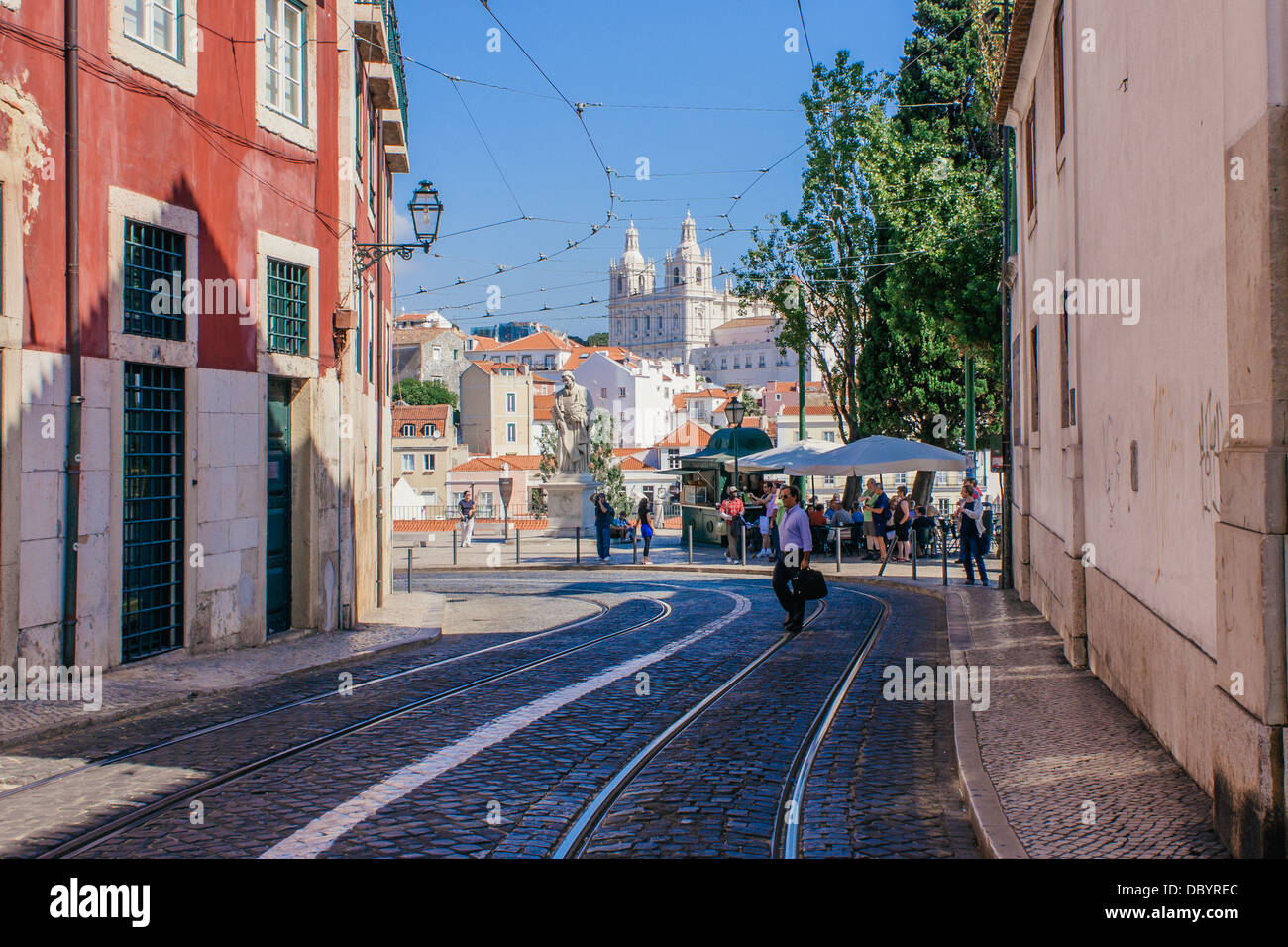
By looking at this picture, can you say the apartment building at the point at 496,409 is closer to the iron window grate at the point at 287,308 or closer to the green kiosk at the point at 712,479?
the green kiosk at the point at 712,479

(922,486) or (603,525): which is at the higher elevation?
(922,486)

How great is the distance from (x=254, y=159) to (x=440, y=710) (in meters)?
6.87

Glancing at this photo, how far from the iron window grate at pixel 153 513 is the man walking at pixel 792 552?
623 centimetres

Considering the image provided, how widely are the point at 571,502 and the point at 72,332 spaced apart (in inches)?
1006

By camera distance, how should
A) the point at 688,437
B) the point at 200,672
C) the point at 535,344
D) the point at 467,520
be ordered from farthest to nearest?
the point at 535,344 < the point at 688,437 < the point at 467,520 < the point at 200,672

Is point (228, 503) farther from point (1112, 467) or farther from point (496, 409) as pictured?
point (496, 409)

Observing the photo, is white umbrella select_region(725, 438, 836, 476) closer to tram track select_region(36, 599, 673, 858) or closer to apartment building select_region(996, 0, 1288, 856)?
apartment building select_region(996, 0, 1288, 856)

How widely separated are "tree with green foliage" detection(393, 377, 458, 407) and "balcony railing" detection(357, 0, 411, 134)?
89.5 metres

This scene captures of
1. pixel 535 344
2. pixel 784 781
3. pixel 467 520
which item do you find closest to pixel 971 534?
pixel 784 781

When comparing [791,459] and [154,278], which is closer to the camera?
[154,278]

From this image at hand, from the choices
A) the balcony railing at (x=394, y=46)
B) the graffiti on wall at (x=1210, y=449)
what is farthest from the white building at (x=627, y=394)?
the graffiti on wall at (x=1210, y=449)

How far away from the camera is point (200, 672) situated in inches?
438
